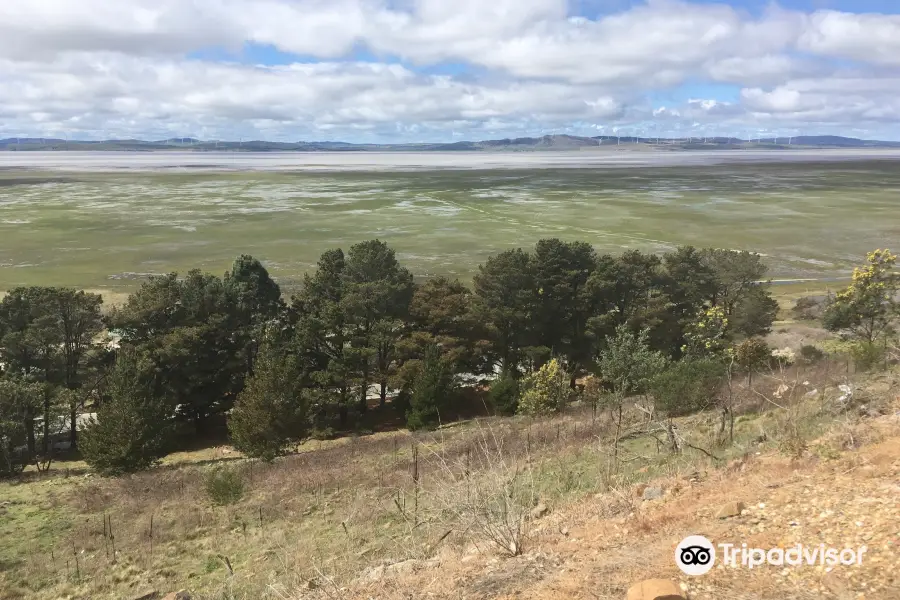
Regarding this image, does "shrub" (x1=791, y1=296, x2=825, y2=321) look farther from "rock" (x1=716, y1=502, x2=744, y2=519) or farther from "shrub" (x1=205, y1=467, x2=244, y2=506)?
"rock" (x1=716, y1=502, x2=744, y2=519)

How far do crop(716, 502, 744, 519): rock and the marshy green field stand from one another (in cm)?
5969

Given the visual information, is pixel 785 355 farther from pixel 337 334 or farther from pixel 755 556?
pixel 755 556

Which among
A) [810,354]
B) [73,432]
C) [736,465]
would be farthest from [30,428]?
[810,354]

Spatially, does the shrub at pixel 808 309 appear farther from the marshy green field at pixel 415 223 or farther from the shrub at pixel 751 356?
the shrub at pixel 751 356

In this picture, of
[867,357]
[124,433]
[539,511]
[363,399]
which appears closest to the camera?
[539,511]

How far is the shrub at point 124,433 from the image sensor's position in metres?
23.0

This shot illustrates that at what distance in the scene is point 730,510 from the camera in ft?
26.0

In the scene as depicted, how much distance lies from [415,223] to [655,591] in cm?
9909

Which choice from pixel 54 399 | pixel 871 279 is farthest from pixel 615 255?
pixel 54 399

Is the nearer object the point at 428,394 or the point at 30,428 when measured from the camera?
the point at 30,428

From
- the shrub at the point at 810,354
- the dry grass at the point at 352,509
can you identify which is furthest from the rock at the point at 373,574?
the shrub at the point at 810,354

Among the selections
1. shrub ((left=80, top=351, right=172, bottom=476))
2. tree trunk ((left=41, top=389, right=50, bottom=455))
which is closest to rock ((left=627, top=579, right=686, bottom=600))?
shrub ((left=80, top=351, right=172, bottom=476))

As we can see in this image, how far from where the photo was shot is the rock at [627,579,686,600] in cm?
579

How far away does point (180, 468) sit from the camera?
25.0 m
